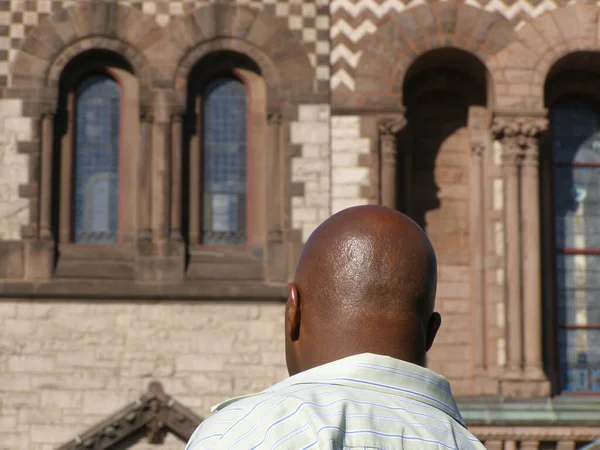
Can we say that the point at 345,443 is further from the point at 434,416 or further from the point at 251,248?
the point at 251,248

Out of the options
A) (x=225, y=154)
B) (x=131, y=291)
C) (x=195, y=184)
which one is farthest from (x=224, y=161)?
(x=131, y=291)

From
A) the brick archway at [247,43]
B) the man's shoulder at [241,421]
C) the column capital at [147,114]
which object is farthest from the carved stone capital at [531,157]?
the man's shoulder at [241,421]

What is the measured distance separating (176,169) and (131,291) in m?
1.40

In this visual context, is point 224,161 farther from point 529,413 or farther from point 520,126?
point 529,413

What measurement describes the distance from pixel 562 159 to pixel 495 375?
2.61 metres

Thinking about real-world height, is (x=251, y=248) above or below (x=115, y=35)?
below

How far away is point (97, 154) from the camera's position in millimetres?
13078

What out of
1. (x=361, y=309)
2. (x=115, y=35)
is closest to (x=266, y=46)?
(x=115, y=35)

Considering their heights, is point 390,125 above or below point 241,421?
above

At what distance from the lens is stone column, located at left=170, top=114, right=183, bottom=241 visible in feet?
41.9

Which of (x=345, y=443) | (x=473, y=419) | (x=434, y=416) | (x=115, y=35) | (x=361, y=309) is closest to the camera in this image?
(x=345, y=443)

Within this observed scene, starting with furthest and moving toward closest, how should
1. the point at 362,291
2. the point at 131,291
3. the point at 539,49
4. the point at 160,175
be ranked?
the point at 539,49 < the point at 160,175 < the point at 131,291 < the point at 362,291

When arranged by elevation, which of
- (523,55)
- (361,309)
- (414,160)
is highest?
(523,55)

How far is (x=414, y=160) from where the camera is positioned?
44.1 feet
